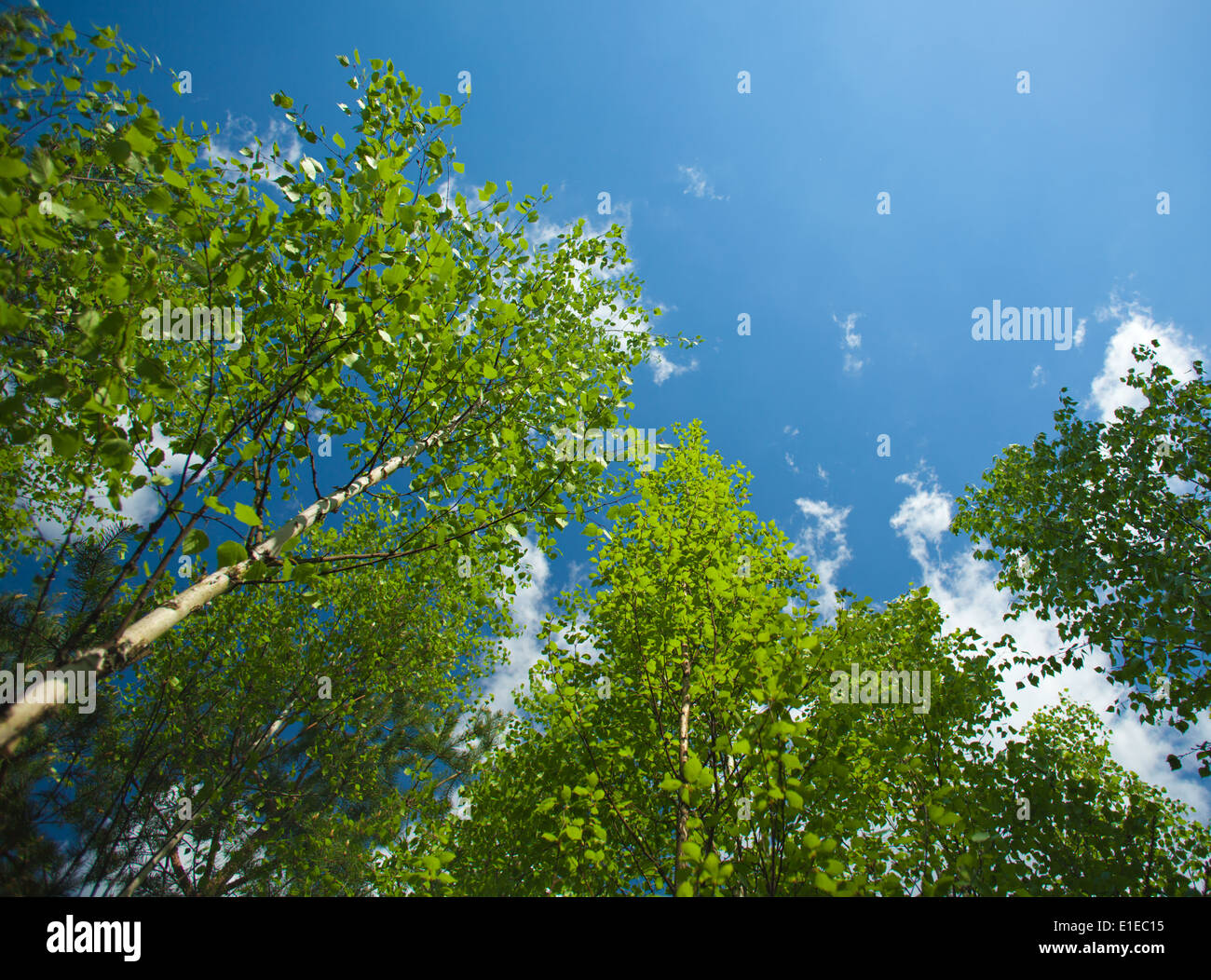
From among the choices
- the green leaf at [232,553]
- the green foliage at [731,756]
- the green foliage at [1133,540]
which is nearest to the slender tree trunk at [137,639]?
the green leaf at [232,553]

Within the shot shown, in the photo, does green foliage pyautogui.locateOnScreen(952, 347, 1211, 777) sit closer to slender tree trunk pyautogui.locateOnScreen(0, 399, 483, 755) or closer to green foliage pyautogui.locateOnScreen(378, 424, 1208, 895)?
green foliage pyautogui.locateOnScreen(378, 424, 1208, 895)

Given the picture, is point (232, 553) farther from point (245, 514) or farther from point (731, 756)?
point (731, 756)

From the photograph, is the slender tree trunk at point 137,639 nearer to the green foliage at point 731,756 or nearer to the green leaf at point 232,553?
the green leaf at point 232,553

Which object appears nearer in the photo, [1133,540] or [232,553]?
[232,553]

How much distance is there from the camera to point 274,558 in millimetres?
2688

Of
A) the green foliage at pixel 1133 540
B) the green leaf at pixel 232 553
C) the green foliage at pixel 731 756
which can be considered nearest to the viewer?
the green leaf at pixel 232 553

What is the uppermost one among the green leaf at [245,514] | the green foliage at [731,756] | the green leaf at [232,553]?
the green leaf at [245,514]

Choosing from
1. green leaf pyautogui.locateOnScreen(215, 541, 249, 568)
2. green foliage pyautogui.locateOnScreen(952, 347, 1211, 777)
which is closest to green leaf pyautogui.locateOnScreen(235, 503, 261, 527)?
green leaf pyautogui.locateOnScreen(215, 541, 249, 568)

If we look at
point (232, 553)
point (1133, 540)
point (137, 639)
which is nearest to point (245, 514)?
point (232, 553)

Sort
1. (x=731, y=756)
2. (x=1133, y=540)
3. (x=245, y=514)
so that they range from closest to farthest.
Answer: (x=245, y=514)
(x=731, y=756)
(x=1133, y=540)

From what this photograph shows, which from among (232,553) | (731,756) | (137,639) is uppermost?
(232,553)

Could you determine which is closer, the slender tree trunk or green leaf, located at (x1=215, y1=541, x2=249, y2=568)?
the slender tree trunk
